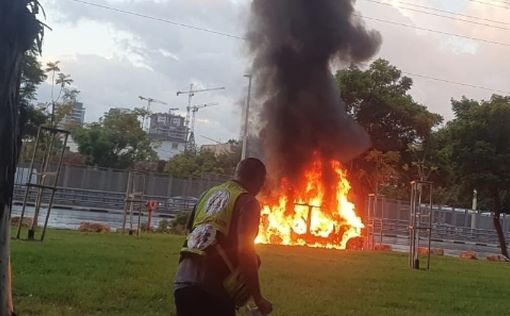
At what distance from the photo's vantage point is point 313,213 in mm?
21562

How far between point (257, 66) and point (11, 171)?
17.9 meters

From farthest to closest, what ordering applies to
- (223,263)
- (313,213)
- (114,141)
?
(114,141) < (313,213) < (223,263)

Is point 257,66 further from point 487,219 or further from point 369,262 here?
point 487,219

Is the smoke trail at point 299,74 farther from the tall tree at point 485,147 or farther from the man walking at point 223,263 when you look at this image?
the man walking at point 223,263

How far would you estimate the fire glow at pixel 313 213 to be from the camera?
21.4m

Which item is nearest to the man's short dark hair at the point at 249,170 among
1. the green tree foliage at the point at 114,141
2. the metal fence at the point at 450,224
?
the metal fence at the point at 450,224

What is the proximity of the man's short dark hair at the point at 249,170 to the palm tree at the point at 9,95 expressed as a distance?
1.73 metres

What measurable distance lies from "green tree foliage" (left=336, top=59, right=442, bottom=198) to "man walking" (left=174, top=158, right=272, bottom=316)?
2583 centimetres

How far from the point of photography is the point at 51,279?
7957 mm

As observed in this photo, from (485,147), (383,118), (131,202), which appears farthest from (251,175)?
(383,118)

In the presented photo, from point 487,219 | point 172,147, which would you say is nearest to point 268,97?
point 487,219

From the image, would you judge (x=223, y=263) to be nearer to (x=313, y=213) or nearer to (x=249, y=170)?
(x=249, y=170)

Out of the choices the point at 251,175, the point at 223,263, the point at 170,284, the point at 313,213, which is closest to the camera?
the point at 223,263

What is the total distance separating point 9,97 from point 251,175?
1.87m
